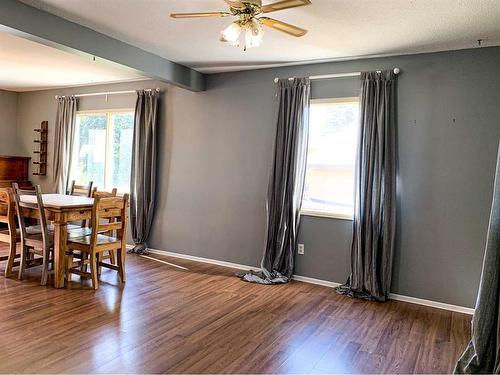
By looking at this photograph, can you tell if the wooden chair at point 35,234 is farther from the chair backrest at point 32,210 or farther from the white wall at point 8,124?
the white wall at point 8,124

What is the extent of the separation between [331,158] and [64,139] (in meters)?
4.38

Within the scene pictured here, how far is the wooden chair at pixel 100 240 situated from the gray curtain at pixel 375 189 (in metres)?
2.42

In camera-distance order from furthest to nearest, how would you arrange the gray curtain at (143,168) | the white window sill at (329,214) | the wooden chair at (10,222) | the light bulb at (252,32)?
the gray curtain at (143,168) → the white window sill at (329,214) → the wooden chair at (10,222) → the light bulb at (252,32)

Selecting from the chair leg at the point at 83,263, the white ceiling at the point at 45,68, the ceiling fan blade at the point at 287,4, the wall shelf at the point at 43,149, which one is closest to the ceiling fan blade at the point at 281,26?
the ceiling fan blade at the point at 287,4

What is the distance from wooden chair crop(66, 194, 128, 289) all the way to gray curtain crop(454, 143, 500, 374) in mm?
3164

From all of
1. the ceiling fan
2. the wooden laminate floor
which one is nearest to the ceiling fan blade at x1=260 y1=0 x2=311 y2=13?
the ceiling fan

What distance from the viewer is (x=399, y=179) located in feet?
12.5

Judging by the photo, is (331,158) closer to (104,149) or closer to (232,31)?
(232,31)

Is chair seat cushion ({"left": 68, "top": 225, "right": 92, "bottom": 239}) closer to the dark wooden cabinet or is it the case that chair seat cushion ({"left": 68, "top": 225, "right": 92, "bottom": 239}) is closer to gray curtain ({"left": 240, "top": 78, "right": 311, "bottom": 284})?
gray curtain ({"left": 240, "top": 78, "right": 311, "bottom": 284})

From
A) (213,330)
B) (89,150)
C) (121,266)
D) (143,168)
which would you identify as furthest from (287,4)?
(89,150)

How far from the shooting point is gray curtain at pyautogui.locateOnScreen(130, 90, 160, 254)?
17.2 ft

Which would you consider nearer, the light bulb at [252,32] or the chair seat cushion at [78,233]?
the light bulb at [252,32]

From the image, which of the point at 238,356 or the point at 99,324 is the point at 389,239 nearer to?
the point at 238,356

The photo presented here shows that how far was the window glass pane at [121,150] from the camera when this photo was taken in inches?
222
